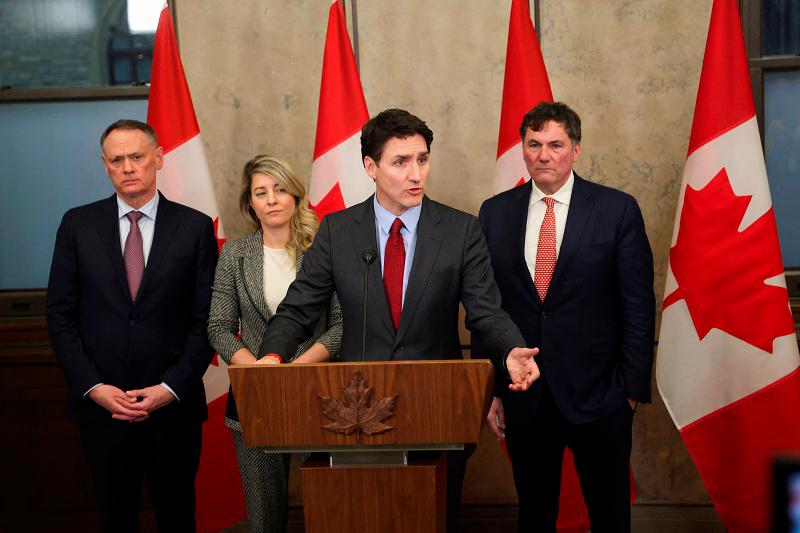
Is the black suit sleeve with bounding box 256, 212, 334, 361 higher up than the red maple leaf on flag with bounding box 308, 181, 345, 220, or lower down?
lower down

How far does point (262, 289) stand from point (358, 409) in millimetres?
1096

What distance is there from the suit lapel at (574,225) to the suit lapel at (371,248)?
26.5 inches

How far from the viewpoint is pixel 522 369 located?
7.16ft

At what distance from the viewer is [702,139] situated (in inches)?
137

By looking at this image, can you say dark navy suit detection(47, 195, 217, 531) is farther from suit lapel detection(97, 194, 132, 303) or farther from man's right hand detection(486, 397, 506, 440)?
man's right hand detection(486, 397, 506, 440)

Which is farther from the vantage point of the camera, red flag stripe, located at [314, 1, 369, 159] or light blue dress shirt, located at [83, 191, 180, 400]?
red flag stripe, located at [314, 1, 369, 159]

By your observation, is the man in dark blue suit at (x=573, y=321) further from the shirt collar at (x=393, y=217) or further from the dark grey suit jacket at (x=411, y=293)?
the shirt collar at (x=393, y=217)

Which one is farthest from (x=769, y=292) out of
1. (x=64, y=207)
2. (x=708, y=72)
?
(x=64, y=207)

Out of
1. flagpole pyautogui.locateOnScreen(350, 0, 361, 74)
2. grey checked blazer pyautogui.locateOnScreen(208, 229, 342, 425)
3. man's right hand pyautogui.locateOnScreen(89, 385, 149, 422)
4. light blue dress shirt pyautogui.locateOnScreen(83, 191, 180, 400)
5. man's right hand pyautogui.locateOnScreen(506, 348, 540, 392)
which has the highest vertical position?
flagpole pyautogui.locateOnScreen(350, 0, 361, 74)

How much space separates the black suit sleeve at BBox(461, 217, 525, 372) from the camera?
238 centimetres

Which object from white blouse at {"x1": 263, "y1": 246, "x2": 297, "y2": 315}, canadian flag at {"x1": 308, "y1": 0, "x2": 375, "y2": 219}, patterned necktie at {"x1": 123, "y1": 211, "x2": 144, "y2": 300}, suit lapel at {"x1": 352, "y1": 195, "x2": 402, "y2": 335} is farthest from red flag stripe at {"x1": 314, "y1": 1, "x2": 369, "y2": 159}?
suit lapel at {"x1": 352, "y1": 195, "x2": 402, "y2": 335}

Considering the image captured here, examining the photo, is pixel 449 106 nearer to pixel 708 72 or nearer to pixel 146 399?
pixel 708 72

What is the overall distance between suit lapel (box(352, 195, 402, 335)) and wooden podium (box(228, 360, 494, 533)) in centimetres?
47

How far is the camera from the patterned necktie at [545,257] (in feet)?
9.58
